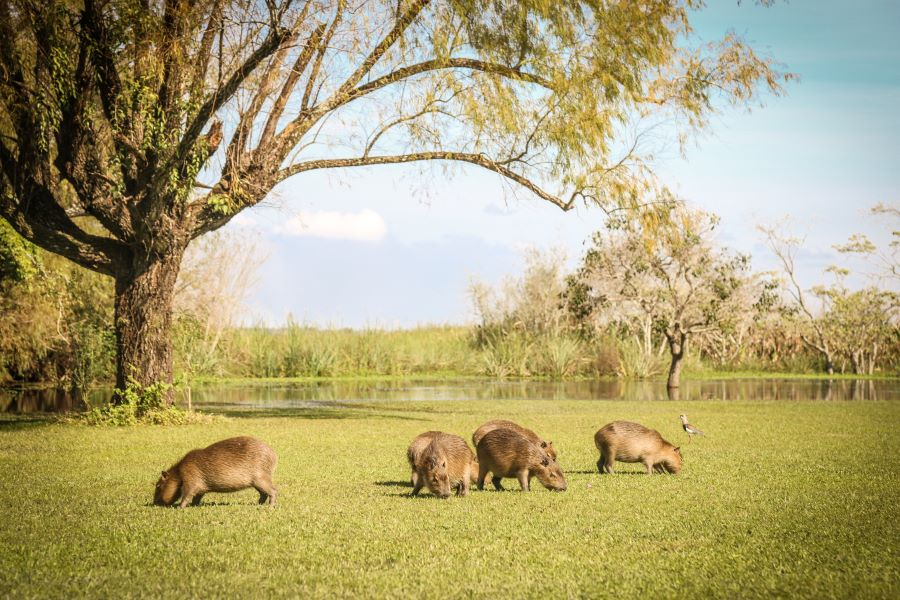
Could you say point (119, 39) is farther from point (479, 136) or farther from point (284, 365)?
point (284, 365)

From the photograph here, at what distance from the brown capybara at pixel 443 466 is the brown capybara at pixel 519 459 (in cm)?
22

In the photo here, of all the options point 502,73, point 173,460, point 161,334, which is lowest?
point 173,460

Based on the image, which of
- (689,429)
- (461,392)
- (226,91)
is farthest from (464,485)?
(461,392)

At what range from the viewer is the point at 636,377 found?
35.1 meters

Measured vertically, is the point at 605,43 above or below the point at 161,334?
above

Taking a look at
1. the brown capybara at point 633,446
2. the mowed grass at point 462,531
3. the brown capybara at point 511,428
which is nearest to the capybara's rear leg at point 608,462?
the brown capybara at point 633,446

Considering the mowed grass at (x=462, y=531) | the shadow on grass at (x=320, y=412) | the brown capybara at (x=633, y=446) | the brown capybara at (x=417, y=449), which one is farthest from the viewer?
the shadow on grass at (x=320, y=412)

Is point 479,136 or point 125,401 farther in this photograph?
point 479,136

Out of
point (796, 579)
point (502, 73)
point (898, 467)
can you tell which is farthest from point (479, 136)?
point (796, 579)

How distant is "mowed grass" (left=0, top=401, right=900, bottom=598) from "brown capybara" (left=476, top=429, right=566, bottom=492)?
6.7 inches

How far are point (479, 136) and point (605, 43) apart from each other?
2996mm

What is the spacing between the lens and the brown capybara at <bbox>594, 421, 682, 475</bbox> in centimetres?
978

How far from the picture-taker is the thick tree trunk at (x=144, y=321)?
17281 millimetres

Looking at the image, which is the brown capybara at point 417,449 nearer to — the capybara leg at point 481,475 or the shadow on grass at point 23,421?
the capybara leg at point 481,475
